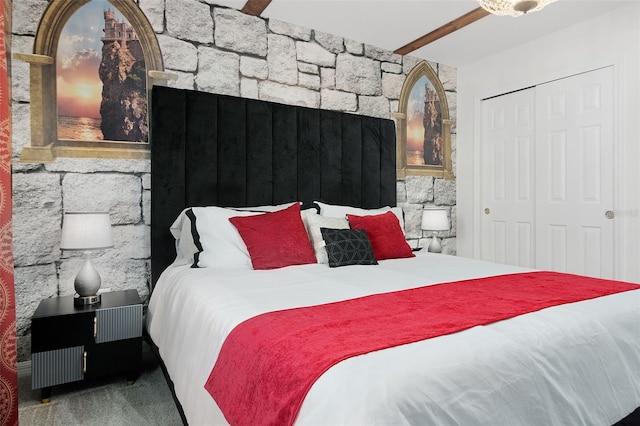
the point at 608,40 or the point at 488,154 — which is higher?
the point at 608,40

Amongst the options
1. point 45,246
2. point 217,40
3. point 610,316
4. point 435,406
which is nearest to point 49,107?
point 45,246

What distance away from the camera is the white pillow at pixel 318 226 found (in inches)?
103

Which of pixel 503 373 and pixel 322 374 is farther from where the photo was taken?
pixel 503 373

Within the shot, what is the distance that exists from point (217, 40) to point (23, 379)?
2.56m

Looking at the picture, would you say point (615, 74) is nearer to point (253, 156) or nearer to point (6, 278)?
point (253, 156)

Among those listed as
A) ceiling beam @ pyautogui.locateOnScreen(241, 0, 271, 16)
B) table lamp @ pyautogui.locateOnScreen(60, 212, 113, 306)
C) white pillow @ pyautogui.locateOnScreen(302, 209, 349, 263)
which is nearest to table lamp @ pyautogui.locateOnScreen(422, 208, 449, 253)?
white pillow @ pyautogui.locateOnScreen(302, 209, 349, 263)

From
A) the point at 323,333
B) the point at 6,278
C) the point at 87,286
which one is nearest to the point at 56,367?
the point at 87,286

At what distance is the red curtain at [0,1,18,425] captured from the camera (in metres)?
1.67

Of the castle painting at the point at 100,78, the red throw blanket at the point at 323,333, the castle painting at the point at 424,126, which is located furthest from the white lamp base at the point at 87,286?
the castle painting at the point at 424,126

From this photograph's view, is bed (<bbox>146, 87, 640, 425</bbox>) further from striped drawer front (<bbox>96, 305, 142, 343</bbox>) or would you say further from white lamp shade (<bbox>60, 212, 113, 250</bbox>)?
white lamp shade (<bbox>60, 212, 113, 250</bbox>)

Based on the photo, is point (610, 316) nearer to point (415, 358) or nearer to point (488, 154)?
point (415, 358)

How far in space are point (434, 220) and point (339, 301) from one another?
2.46m

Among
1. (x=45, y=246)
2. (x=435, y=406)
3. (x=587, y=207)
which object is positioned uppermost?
(x=587, y=207)

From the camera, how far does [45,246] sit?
2434mm
